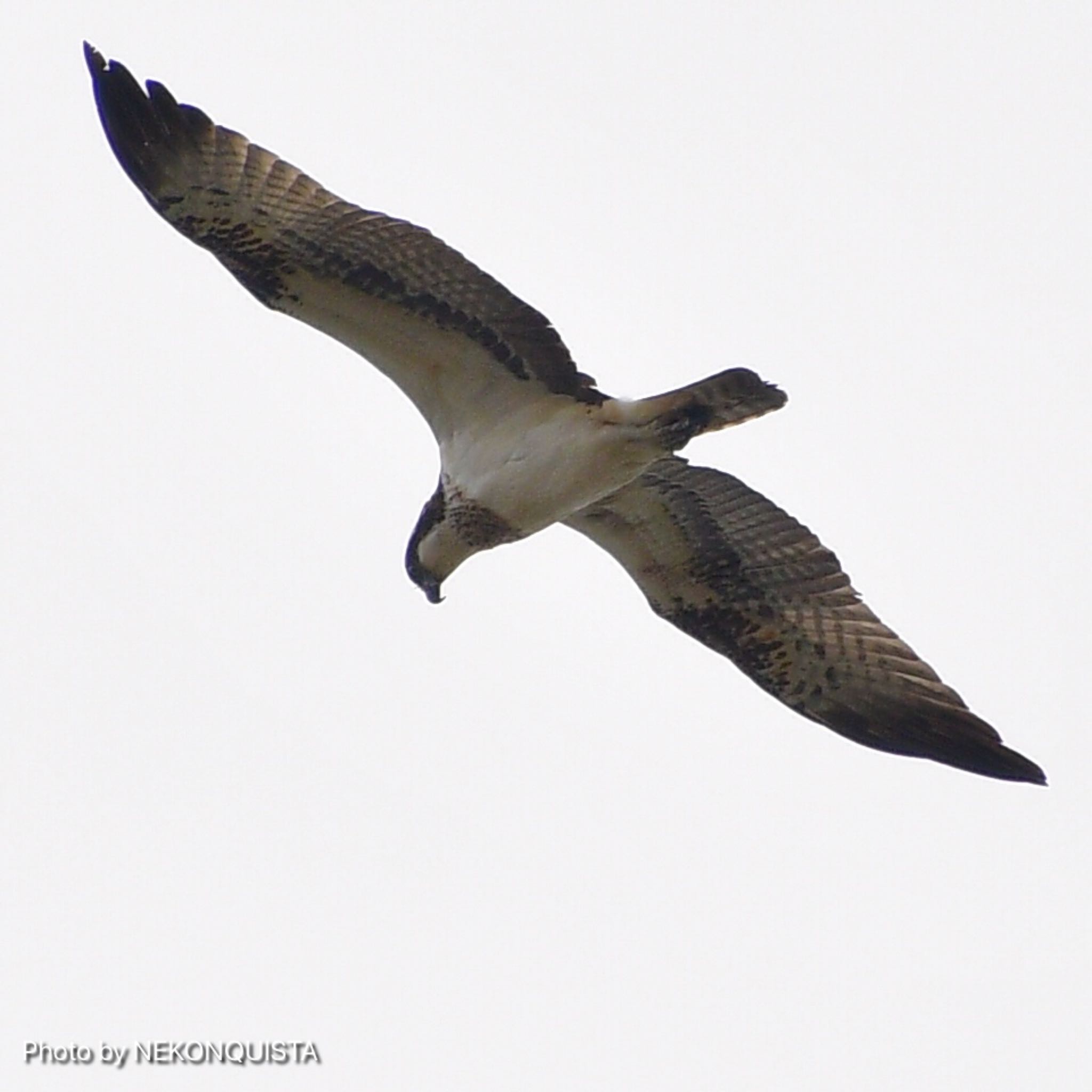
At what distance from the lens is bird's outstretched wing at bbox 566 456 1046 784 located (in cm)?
1004

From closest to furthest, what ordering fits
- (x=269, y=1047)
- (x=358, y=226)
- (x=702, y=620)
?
(x=358, y=226)
(x=702, y=620)
(x=269, y=1047)

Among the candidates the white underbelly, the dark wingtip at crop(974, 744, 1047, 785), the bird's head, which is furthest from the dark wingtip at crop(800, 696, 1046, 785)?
the bird's head

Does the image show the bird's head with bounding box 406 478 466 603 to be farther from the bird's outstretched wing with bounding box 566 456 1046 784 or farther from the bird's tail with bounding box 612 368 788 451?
the bird's tail with bounding box 612 368 788 451

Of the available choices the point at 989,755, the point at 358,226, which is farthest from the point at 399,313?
the point at 989,755

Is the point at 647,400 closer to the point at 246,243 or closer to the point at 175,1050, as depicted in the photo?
the point at 246,243

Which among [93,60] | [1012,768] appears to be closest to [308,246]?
[93,60]

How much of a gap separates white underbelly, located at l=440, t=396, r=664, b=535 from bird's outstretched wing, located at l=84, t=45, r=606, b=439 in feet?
0.94

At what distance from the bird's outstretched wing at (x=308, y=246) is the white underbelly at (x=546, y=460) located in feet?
0.94

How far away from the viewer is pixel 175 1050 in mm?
10984

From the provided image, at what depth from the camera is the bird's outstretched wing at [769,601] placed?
10.0m

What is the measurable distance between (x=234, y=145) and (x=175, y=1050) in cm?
478

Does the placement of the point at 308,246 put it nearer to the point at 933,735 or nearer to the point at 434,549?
the point at 434,549

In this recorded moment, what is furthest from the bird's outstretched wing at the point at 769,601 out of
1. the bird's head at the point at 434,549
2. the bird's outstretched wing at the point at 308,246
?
the bird's outstretched wing at the point at 308,246

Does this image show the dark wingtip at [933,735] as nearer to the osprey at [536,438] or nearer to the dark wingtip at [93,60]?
the osprey at [536,438]
